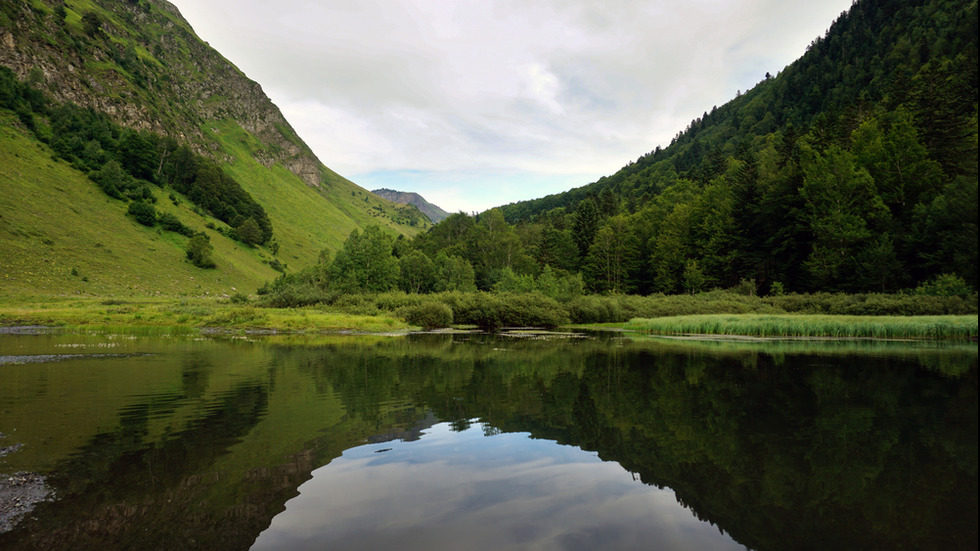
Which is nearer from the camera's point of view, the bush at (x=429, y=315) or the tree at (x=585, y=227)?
the bush at (x=429, y=315)

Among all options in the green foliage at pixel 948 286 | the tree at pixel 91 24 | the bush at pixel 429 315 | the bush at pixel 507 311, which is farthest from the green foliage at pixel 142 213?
the green foliage at pixel 948 286

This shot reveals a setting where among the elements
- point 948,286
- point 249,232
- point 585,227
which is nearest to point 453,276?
point 585,227

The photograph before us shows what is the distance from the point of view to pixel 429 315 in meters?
58.2

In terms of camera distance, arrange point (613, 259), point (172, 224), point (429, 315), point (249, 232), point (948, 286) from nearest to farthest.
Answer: point (948, 286) < point (429, 315) < point (613, 259) < point (172, 224) < point (249, 232)

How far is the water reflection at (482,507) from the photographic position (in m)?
6.14

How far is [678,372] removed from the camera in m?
20.7

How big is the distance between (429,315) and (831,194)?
45.9 m

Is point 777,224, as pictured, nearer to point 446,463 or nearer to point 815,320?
point 815,320

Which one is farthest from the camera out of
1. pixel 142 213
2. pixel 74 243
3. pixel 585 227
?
pixel 585 227

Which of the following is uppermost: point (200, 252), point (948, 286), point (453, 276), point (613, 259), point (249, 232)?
point (249, 232)

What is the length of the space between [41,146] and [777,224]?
14825 cm

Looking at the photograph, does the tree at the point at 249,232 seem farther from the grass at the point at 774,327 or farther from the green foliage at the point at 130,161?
the grass at the point at 774,327

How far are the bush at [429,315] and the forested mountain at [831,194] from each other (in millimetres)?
40780

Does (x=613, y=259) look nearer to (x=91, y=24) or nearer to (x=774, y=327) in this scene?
(x=774, y=327)
